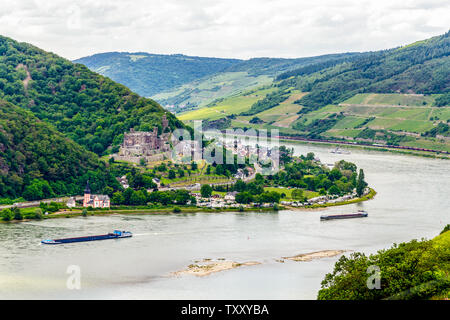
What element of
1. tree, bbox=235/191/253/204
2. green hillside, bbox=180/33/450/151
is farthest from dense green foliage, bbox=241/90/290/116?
tree, bbox=235/191/253/204

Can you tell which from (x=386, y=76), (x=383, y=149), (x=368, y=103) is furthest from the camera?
(x=386, y=76)

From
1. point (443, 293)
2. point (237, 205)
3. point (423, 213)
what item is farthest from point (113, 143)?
point (443, 293)

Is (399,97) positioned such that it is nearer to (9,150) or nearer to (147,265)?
(9,150)

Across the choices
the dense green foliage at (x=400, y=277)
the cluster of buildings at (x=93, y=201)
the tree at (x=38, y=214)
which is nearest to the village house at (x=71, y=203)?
the cluster of buildings at (x=93, y=201)

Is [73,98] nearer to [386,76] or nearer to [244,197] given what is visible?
[244,197]

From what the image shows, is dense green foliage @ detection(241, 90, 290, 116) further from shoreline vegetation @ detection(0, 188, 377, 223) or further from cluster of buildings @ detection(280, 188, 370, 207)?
shoreline vegetation @ detection(0, 188, 377, 223)

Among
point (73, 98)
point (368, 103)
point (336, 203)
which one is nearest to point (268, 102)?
point (368, 103)

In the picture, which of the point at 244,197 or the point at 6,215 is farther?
the point at 244,197
